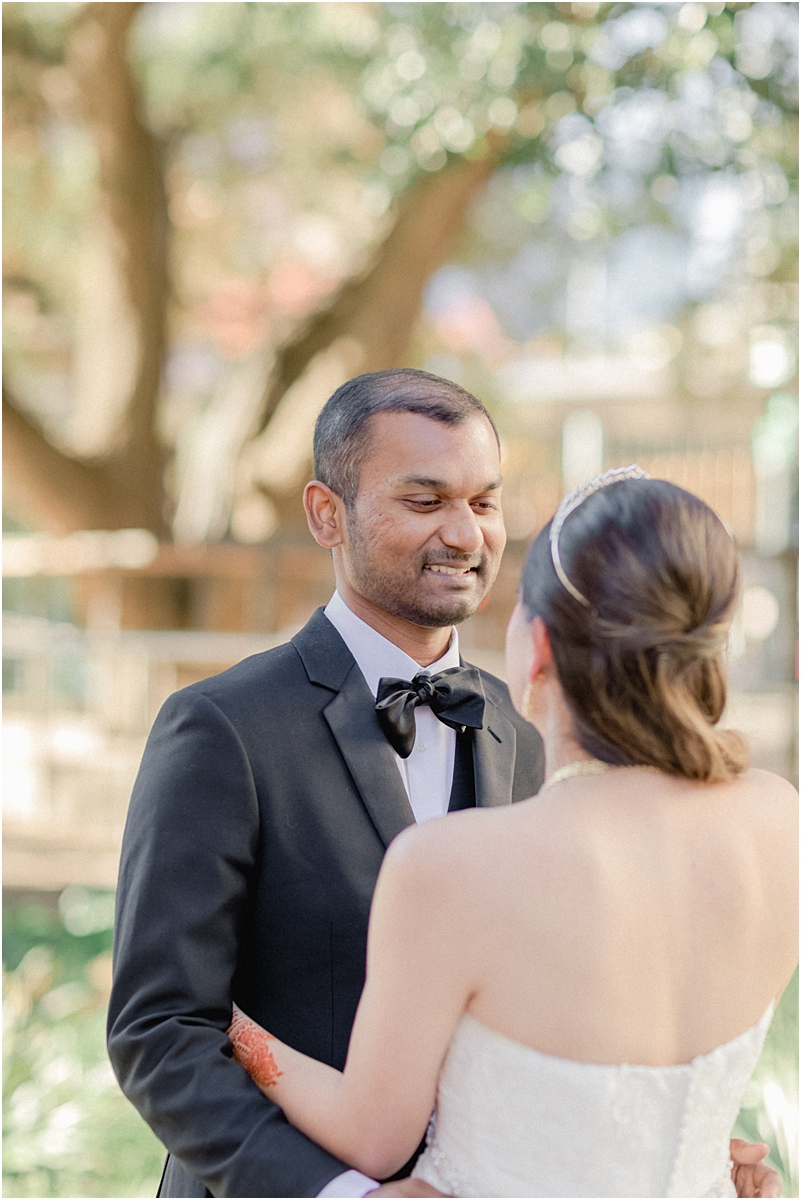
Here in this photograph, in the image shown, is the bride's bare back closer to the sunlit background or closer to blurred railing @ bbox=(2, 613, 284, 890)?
the sunlit background

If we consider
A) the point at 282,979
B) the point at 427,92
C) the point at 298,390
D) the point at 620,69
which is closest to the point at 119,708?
the point at 298,390

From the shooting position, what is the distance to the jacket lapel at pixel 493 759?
1911mm

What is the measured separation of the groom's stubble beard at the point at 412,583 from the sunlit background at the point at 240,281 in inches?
114

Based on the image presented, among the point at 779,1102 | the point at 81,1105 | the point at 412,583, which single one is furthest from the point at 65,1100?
the point at 412,583

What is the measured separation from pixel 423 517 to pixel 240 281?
933 cm

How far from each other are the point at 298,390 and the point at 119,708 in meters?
2.37

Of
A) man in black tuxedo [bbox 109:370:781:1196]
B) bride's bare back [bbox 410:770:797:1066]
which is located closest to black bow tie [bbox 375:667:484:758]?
man in black tuxedo [bbox 109:370:781:1196]

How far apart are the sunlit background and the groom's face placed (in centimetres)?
293

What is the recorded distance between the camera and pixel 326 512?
6.61 feet

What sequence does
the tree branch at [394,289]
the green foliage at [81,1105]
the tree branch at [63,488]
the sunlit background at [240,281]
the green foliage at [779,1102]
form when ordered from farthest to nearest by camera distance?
1. the tree branch at [394,289]
2. the tree branch at [63,488]
3. the sunlit background at [240,281]
4. the green foliage at [81,1105]
5. the green foliage at [779,1102]

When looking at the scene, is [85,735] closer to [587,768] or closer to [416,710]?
[416,710]

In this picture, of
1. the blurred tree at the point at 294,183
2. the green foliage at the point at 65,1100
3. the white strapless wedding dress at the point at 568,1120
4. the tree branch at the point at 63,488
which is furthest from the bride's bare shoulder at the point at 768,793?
the tree branch at the point at 63,488

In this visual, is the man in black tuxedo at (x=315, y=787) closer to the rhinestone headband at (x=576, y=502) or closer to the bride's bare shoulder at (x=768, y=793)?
the rhinestone headband at (x=576, y=502)

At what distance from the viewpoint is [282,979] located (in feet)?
5.65
